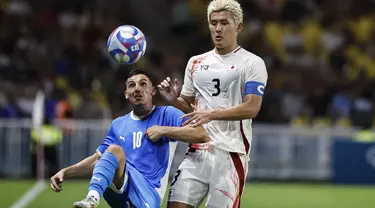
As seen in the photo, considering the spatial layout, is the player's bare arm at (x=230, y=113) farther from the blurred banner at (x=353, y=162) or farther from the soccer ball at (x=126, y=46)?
the blurred banner at (x=353, y=162)

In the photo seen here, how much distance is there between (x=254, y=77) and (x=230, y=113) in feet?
1.34

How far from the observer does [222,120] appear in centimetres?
822

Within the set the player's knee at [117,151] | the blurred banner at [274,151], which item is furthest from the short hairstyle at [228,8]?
the blurred banner at [274,151]

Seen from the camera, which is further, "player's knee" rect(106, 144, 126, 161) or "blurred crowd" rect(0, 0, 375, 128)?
"blurred crowd" rect(0, 0, 375, 128)

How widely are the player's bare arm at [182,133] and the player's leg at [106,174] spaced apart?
0.35 meters

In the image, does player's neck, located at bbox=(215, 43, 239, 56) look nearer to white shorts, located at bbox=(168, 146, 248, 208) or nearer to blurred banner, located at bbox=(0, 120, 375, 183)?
white shorts, located at bbox=(168, 146, 248, 208)

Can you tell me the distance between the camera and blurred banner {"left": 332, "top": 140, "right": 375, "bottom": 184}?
17.2 metres

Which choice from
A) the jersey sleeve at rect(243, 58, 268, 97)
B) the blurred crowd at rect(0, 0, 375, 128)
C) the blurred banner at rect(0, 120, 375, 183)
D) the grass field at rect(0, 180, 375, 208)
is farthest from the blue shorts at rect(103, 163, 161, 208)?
the blurred crowd at rect(0, 0, 375, 128)

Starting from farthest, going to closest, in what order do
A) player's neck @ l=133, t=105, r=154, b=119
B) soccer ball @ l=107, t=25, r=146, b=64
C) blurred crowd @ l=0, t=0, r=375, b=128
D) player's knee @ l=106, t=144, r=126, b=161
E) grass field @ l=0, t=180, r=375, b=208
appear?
blurred crowd @ l=0, t=0, r=375, b=128
grass field @ l=0, t=180, r=375, b=208
soccer ball @ l=107, t=25, r=146, b=64
player's neck @ l=133, t=105, r=154, b=119
player's knee @ l=106, t=144, r=126, b=161

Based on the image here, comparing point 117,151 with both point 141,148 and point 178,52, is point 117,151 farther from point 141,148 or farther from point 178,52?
point 178,52

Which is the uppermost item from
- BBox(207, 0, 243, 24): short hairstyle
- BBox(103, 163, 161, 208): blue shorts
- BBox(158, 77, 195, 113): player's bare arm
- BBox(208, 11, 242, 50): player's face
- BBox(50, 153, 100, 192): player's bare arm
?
BBox(207, 0, 243, 24): short hairstyle

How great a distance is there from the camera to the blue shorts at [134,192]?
332 inches

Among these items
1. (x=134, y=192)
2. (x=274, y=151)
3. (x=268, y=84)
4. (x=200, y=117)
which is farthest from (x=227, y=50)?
(x=268, y=84)

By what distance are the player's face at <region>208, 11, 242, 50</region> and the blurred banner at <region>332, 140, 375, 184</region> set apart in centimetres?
927
